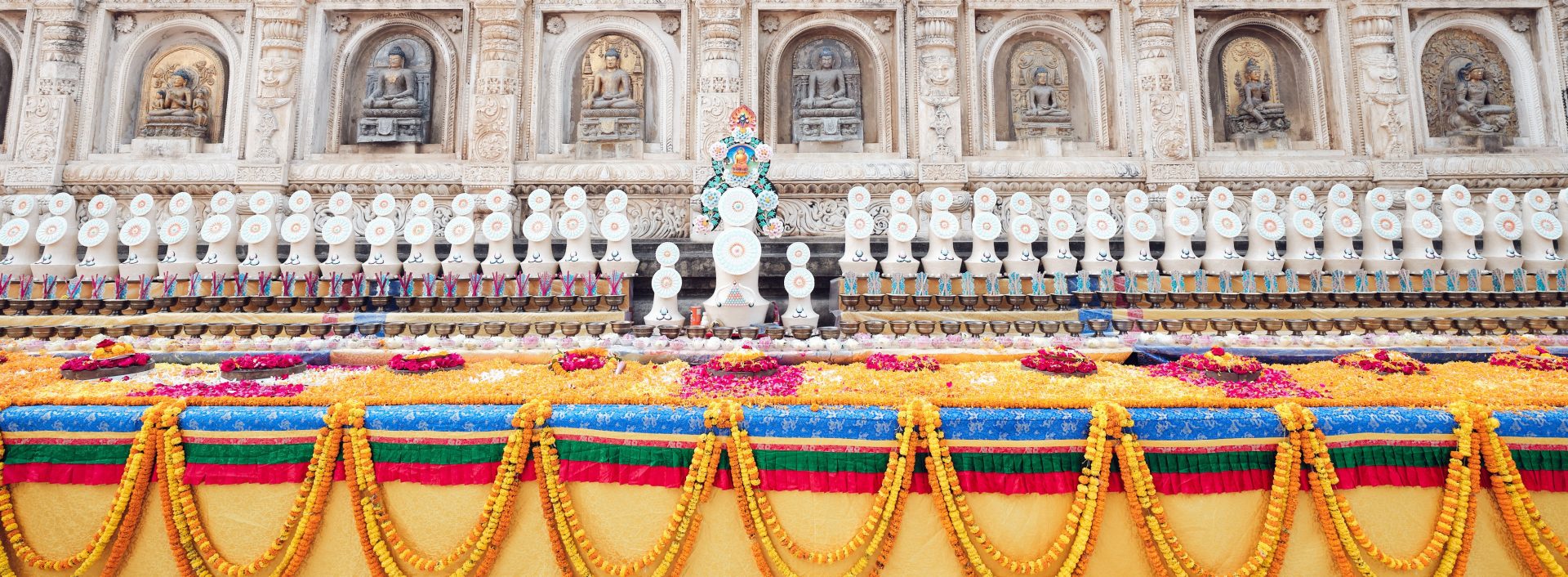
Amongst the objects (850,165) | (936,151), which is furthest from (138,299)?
(936,151)

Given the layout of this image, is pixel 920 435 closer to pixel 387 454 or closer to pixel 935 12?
pixel 387 454

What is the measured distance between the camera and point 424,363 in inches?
114

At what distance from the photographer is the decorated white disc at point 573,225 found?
554 centimetres

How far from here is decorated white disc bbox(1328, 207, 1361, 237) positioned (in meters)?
5.60

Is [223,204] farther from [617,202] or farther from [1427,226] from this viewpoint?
[1427,226]

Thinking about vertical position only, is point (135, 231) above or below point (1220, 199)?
below

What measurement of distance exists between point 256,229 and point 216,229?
461 mm

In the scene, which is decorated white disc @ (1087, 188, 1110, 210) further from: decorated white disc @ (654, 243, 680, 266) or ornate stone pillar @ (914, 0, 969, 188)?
decorated white disc @ (654, 243, 680, 266)

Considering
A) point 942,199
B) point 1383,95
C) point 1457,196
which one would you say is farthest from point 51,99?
point 1383,95

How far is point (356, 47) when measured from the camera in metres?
8.55

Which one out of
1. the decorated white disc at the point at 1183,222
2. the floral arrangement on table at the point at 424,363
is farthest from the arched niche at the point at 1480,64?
the floral arrangement on table at the point at 424,363

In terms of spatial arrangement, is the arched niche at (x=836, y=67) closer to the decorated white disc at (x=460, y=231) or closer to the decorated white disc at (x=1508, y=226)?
the decorated white disc at (x=460, y=231)

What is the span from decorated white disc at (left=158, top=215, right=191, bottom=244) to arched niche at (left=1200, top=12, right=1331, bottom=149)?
39.4ft

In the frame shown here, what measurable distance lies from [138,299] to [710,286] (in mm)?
4781
